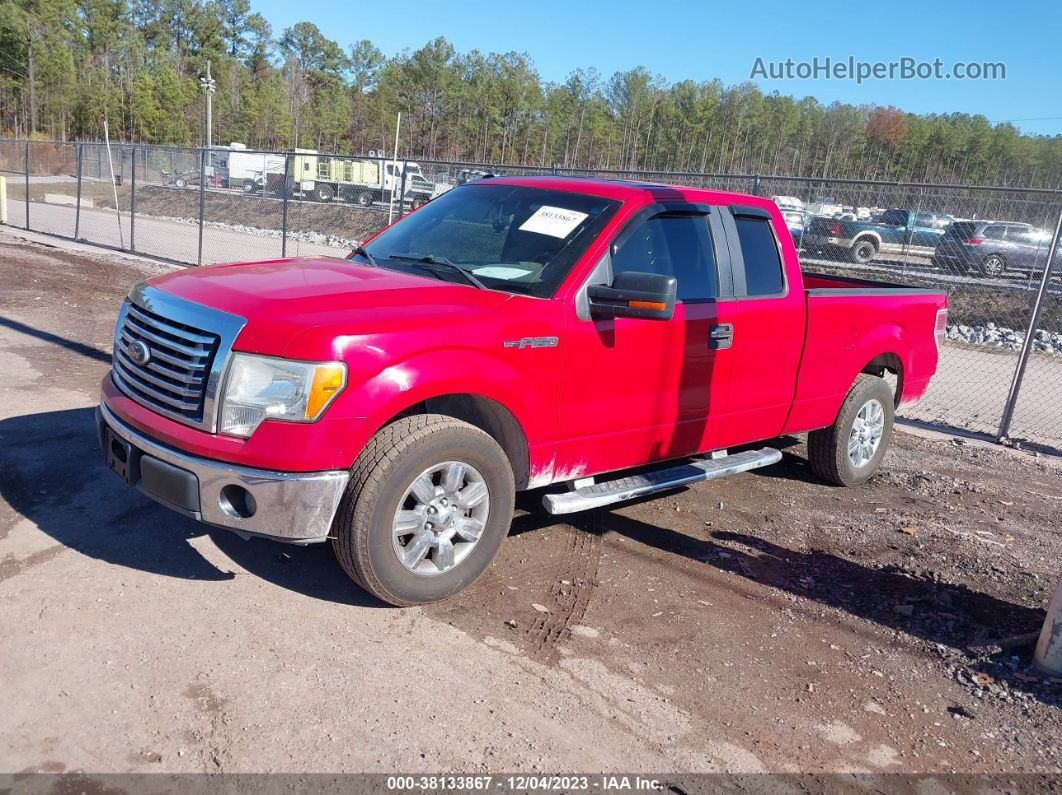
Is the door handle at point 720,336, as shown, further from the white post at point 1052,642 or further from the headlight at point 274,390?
the headlight at point 274,390

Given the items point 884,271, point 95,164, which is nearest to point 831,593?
point 884,271

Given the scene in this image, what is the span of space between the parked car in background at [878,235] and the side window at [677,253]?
1022cm

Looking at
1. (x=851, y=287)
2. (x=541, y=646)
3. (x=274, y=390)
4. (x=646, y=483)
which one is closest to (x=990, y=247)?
(x=851, y=287)

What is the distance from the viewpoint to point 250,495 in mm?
3498

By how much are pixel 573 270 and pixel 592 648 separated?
1814 millimetres

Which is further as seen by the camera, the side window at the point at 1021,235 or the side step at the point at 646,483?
the side window at the point at 1021,235

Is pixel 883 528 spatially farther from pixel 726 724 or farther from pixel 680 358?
pixel 726 724

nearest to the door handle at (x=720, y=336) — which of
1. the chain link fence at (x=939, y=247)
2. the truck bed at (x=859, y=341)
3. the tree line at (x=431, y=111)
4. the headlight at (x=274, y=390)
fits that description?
the truck bed at (x=859, y=341)

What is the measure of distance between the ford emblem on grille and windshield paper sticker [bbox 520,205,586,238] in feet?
6.53

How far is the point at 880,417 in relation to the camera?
6477mm

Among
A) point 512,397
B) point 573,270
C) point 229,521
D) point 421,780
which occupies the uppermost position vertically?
point 573,270

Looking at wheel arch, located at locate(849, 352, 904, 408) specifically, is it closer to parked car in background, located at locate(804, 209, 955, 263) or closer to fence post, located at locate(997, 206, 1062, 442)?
fence post, located at locate(997, 206, 1062, 442)

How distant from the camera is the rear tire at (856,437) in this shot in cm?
614

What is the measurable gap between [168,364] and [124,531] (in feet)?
3.90
